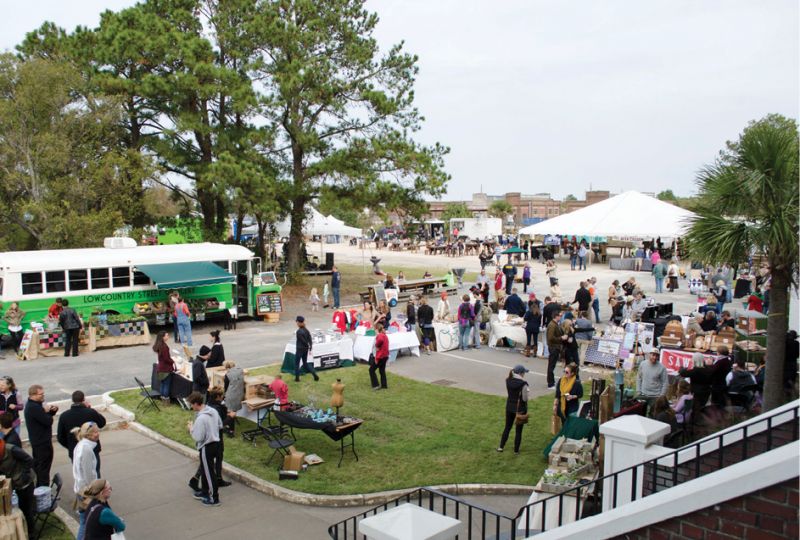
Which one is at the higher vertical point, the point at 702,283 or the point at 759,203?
the point at 759,203

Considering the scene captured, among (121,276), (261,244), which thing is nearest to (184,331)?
(121,276)

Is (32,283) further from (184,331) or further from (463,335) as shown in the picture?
(463,335)

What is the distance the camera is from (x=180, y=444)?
1124cm

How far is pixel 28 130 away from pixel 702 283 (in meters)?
28.5

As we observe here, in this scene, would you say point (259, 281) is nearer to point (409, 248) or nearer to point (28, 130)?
point (28, 130)

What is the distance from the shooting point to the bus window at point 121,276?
66.6 feet

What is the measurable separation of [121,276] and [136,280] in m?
0.47

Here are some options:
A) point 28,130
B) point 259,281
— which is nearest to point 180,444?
point 259,281

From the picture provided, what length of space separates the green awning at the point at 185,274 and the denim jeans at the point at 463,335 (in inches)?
321

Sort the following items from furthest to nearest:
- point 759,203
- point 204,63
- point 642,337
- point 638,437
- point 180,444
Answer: point 204,63 < point 642,337 < point 180,444 < point 759,203 < point 638,437

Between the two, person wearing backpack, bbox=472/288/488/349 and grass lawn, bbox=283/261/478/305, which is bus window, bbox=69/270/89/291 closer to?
grass lawn, bbox=283/261/478/305

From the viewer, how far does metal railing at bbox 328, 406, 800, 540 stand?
540 centimetres

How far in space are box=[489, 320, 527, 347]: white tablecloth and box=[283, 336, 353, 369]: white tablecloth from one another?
168 inches

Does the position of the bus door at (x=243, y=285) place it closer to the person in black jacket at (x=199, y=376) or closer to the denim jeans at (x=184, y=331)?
the denim jeans at (x=184, y=331)
